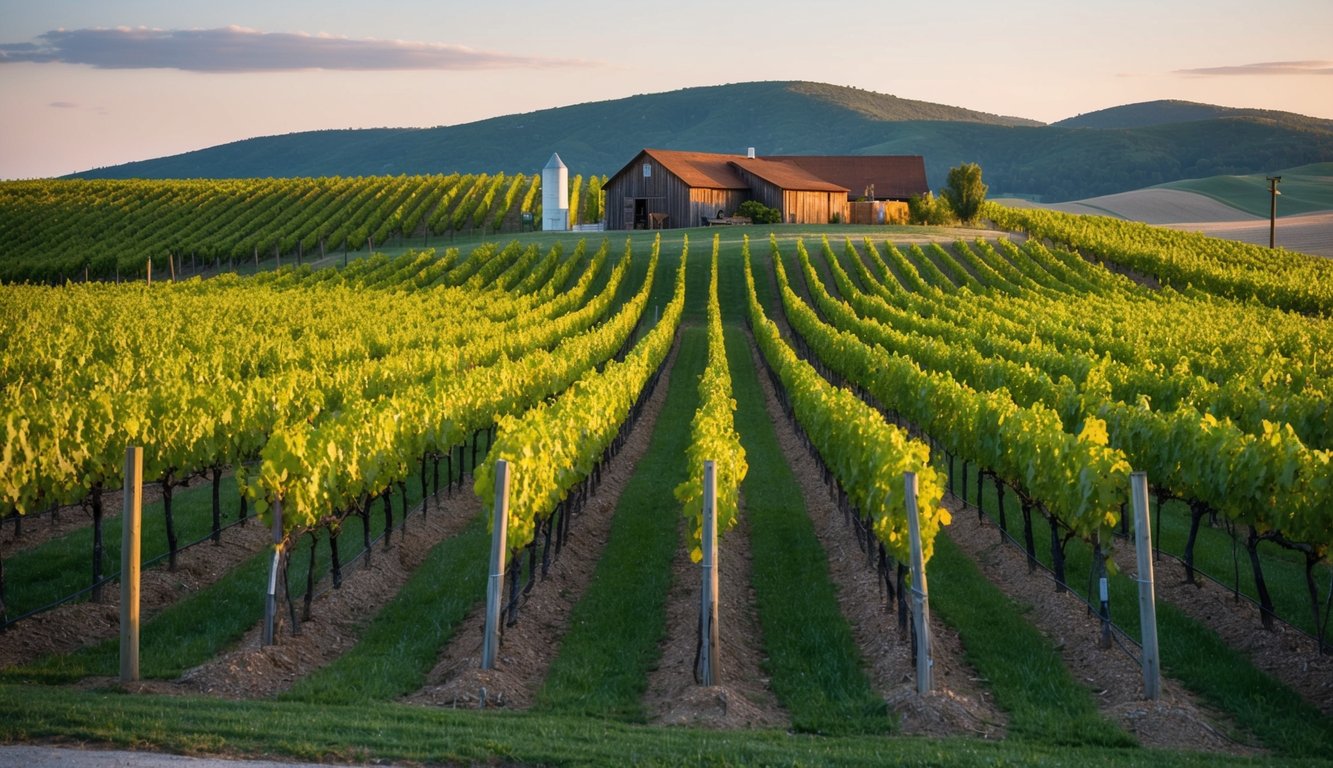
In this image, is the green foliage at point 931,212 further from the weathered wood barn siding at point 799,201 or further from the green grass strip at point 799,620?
the green grass strip at point 799,620

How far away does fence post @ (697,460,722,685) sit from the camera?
10797mm

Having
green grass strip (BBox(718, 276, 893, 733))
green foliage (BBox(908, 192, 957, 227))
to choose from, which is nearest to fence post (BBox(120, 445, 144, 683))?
green grass strip (BBox(718, 276, 893, 733))

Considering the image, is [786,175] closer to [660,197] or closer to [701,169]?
[701,169]

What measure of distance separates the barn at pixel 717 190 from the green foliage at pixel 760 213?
0.80 metres

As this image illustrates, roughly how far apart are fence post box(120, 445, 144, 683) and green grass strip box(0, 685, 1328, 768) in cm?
106

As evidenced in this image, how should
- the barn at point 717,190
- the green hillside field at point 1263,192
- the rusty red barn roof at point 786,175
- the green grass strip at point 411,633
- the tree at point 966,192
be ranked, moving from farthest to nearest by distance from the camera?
1. the green hillside field at point 1263,192
2. the tree at point 966,192
3. the rusty red barn roof at point 786,175
4. the barn at point 717,190
5. the green grass strip at point 411,633

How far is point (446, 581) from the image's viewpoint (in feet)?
49.3

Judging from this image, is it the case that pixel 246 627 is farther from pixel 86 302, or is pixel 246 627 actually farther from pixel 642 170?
pixel 642 170

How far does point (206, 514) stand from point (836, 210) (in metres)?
69.0

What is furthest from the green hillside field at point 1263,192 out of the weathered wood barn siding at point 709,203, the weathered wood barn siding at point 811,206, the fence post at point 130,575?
the fence post at point 130,575

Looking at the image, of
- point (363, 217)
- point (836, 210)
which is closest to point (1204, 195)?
point (836, 210)

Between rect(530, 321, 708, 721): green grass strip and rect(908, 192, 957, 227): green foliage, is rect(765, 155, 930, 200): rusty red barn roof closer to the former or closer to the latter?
rect(908, 192, 957, 227): green foliage

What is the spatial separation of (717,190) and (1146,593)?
70.6 m

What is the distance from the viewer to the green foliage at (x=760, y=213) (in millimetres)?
78312
